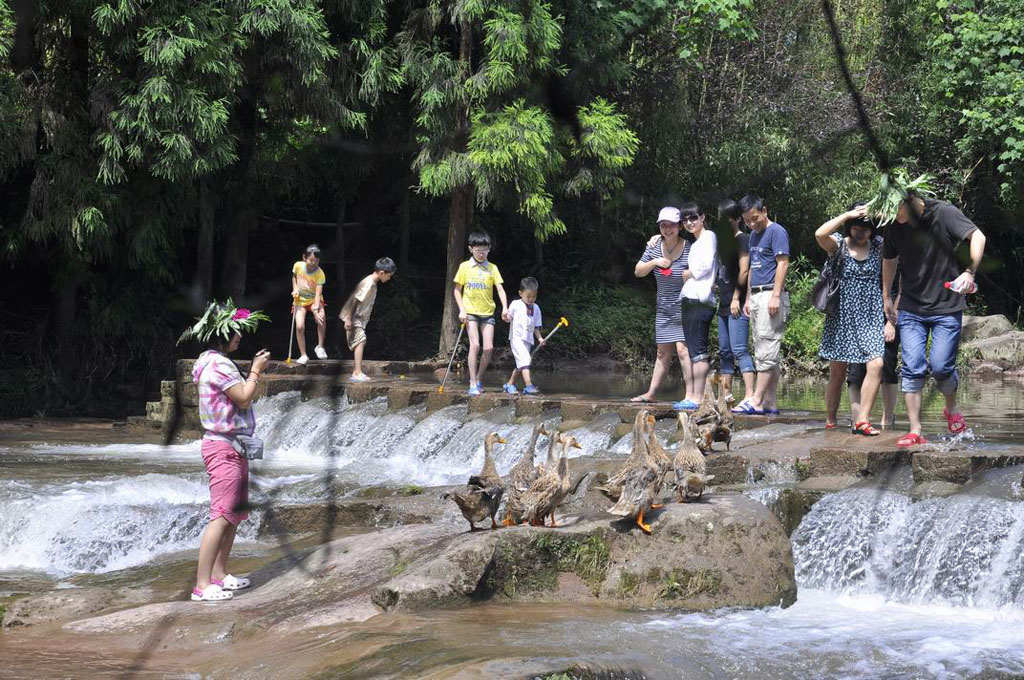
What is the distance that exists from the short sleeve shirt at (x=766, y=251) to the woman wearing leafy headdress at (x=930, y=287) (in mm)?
1399

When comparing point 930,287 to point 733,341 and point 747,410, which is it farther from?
point 747,410

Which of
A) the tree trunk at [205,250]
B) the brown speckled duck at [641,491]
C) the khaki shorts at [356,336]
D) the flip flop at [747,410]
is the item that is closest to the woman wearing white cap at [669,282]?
the flip flop at [747,410]

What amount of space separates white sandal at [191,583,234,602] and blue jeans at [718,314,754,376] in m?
4.55

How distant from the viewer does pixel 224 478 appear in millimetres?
6574

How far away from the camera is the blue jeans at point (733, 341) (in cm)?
966

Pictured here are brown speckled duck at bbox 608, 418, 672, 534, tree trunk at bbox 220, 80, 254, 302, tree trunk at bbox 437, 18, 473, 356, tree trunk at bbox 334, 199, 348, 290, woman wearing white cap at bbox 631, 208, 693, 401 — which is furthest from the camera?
tree trunk at bbox 334, 199, 348, 290

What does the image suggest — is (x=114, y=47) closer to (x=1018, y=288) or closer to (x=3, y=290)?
(x=3, y=290)

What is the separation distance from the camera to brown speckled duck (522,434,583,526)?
6.54m

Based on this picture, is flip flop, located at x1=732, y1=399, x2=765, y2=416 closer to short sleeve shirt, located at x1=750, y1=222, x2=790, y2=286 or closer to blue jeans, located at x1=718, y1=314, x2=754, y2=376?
blue jeans, located at x1=718, y1=314, x2=754, y2=376

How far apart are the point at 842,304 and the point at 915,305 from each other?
77 cm

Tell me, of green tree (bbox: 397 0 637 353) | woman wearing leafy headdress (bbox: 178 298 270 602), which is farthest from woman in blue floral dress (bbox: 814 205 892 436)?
green tree (bbox: 397 0 637 353)

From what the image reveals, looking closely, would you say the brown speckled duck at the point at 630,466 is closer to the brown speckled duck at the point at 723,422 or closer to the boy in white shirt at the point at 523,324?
the brown speckled duck at the point at 723,422

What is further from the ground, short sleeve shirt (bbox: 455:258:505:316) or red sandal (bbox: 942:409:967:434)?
short sleeve shirt (bbox: 455:258:505:316)

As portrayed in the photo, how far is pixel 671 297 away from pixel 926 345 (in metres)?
2.90
